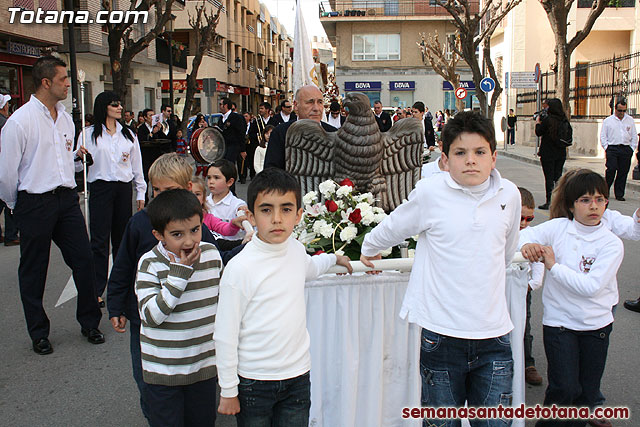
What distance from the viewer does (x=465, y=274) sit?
2619 millimetres

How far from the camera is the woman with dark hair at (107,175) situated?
19.0 feet

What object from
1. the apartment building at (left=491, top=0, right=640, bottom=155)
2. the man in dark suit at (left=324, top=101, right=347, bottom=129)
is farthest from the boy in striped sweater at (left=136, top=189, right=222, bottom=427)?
the apartment building at (left=491, top=0, right=640, bottom=155)

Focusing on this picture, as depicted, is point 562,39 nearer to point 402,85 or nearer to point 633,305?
point 633,305

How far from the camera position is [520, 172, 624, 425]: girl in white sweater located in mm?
3199

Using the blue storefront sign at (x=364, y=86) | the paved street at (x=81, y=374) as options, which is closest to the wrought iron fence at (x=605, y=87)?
the paved street at (x=81, y=374)

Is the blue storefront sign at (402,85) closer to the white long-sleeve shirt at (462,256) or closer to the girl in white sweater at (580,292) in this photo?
the girl in white sweater at (580,292)

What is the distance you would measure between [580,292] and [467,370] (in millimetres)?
889

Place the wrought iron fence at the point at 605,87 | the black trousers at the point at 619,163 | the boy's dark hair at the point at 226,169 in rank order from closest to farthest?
the boy's dark hair at the point at 226,169
the black trousers at the point at 619,163
the wrought iron fence at the point at 605,87

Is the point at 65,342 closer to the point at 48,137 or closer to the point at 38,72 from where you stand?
the point at 48,137

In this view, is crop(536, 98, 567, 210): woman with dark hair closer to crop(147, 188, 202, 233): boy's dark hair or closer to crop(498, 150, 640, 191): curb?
crop(498, 150, 640, 191): curb

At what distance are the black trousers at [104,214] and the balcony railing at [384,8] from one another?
151ft

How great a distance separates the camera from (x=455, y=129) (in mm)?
2717

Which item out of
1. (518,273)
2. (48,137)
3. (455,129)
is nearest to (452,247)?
(455,129)

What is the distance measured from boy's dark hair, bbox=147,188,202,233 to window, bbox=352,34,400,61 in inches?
1934
